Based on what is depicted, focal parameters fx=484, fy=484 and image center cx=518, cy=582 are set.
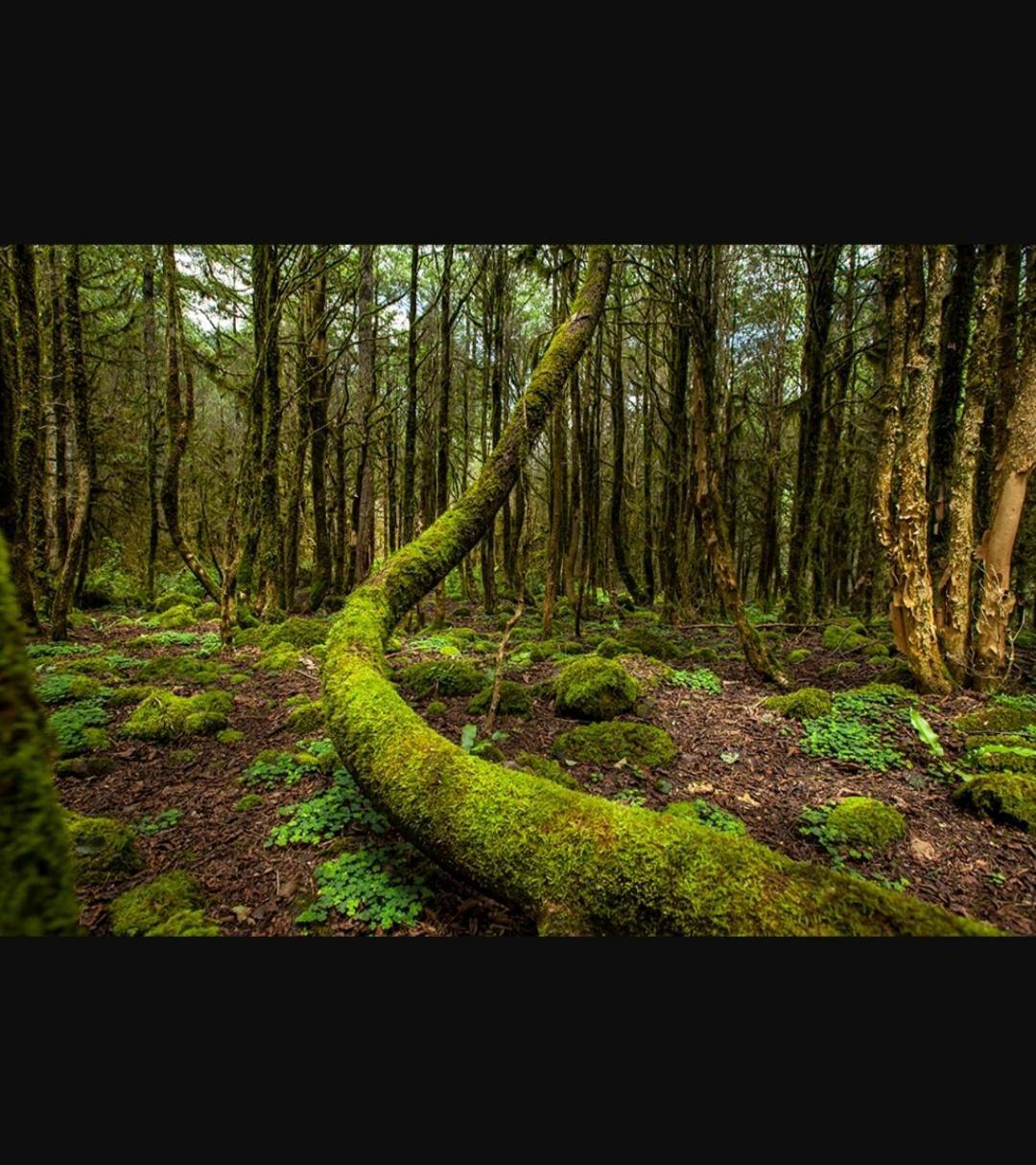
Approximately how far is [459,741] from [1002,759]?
4385 millimetres

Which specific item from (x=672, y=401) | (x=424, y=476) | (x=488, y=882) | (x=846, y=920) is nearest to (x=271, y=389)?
(x=424, y=476)

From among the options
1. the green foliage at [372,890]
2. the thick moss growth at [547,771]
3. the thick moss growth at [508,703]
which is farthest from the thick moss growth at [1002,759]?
the green foliage at [372,890]

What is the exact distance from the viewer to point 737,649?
8.16 m

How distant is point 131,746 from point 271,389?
647cm

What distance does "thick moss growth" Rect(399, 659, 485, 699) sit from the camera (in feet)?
19.1

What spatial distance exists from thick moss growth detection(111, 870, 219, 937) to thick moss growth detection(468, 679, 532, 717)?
9.49 feet

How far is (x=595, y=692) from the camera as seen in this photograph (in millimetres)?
5133

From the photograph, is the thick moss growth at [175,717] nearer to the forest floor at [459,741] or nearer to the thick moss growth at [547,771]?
the forest floor at [459,741]

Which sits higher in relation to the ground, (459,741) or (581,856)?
(581,856)

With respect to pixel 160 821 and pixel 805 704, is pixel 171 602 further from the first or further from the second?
pixel 805 704

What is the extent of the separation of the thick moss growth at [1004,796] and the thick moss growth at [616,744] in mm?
2030

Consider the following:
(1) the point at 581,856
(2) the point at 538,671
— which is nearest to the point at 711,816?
(1) the point at 581,856

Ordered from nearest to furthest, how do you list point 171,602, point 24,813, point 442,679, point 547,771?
point 24,813, point 547,771, point 442,679, point 171,602

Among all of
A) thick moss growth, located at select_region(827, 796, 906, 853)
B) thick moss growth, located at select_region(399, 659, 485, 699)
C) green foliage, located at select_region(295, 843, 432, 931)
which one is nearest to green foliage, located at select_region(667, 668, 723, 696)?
thick moss growth, located at select_region(399, 659, 485, 699)
